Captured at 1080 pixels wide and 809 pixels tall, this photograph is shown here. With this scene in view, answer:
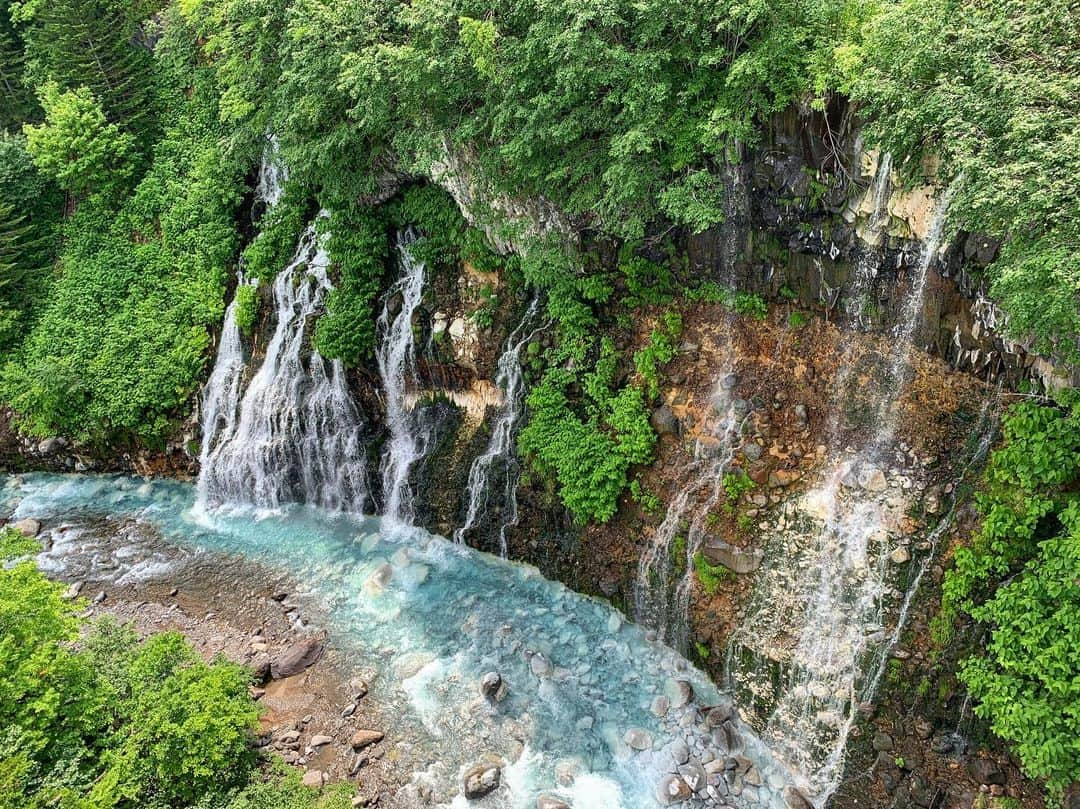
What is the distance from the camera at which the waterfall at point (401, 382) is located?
14258mm

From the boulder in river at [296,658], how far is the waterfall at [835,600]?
7436 mm

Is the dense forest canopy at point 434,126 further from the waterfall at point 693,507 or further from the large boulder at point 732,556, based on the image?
the large boulder at point 732,556

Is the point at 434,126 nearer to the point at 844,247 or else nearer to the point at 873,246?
the point at 844,247

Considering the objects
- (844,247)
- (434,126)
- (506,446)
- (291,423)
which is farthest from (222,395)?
(844,247)

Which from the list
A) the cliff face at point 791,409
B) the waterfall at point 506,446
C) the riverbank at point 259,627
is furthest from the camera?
the waterfall at point 506,446

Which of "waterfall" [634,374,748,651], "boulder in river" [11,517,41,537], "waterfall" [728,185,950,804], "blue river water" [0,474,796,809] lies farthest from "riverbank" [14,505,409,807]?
"waterfall" [728,185,950,804]

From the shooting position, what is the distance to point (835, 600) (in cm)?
914

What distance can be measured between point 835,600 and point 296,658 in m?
9.25

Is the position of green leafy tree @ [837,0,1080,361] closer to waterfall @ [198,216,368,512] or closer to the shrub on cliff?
the shrub on cliff

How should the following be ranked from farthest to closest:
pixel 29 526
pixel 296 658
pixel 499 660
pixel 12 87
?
1. pixel 12 87
2. pixel 29 526
3. pixel 296 658
4. pixel 499 660

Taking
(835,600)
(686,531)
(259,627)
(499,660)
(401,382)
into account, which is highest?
(401,382)

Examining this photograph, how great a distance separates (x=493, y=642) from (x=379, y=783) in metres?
3.01

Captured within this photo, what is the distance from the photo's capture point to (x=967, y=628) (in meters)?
7.91

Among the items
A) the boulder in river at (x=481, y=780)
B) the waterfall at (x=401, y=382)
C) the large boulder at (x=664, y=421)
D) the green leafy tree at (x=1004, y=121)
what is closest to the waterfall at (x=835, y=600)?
the green leafy tree at (x=1004, y=121)
